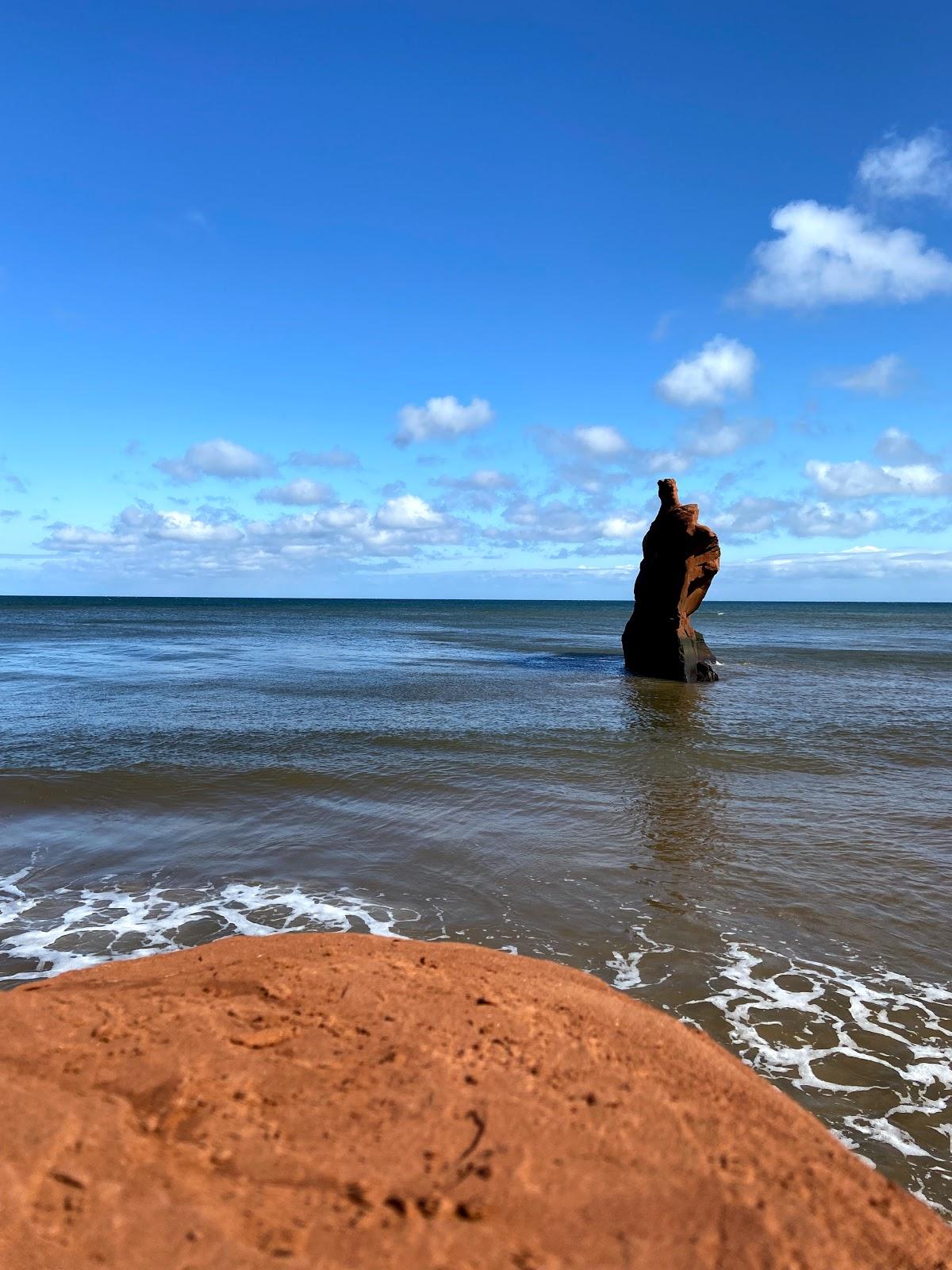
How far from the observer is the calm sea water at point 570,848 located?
5875 mm

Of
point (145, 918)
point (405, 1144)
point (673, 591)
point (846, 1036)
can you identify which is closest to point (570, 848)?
point (846, 1036)

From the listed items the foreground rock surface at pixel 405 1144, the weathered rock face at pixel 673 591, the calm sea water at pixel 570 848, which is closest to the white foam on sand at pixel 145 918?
the calm sea water at pixel 570 848

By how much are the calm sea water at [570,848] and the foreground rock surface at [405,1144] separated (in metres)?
1.91

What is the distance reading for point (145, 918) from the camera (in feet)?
24.2

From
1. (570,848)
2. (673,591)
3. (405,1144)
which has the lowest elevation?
(570,848)

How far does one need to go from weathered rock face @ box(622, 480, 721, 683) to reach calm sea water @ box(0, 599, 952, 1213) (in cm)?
602

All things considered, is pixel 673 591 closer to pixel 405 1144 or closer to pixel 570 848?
pixel 570 848

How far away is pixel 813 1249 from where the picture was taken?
100 inches

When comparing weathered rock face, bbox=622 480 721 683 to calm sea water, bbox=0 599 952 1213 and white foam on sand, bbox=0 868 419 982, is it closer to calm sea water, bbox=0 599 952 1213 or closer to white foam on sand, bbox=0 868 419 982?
calm sea water, bbox=0 599 952 1213

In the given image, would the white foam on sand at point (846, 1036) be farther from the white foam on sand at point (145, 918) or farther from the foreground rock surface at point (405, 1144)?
the white foam on sand at point (145, 918)

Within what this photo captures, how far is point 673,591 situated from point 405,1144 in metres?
27.8

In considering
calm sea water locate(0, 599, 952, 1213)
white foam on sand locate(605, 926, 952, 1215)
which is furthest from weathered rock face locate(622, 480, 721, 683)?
white foam on sand locate(605, 926, 952, 1215)

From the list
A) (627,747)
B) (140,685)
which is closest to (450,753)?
(627,747)

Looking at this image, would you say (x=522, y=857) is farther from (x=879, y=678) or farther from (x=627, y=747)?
(x=879, y=678)
